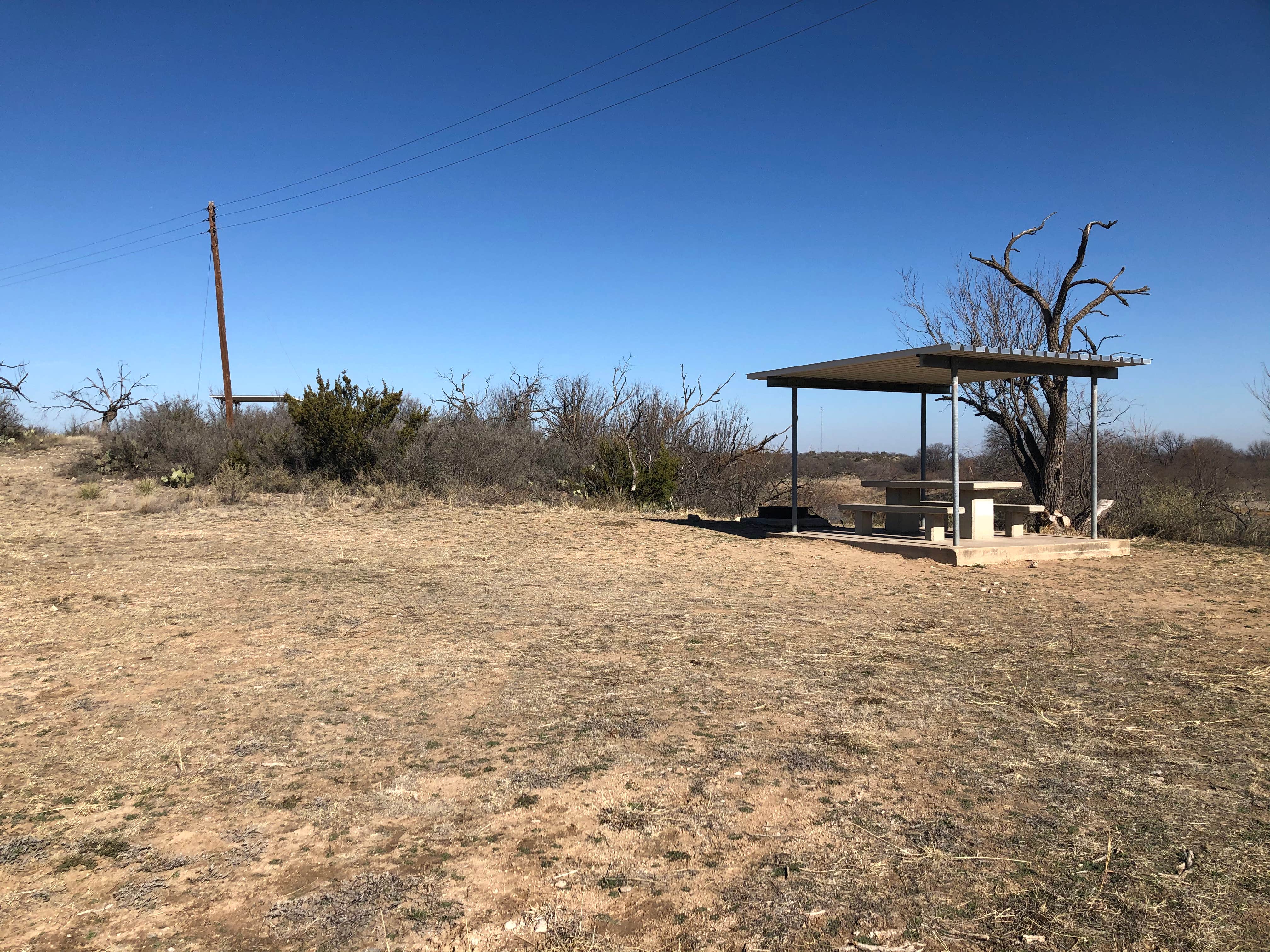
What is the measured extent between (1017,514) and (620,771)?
10857 mm

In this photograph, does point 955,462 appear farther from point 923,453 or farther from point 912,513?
point 923,453

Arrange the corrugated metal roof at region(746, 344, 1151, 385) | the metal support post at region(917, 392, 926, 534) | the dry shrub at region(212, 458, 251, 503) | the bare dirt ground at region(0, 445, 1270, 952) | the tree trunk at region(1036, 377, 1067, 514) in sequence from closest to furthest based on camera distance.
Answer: the bare dirt ground at region(0, 445, 1270, 952) < the corrugated metal roof at region(746, 344, 1151, 385) < the metal support post at region(917, 392, 926, 534) < the tree trunk at region(1036, 377, 1067, 514) < the dry shrub at region(212, 458, 251, 503)

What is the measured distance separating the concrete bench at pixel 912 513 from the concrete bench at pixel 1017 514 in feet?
2.96

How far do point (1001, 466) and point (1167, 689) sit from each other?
17.4 metres

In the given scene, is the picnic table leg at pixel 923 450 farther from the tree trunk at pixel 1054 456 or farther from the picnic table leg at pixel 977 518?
the tree trunk at pixel 1054 456

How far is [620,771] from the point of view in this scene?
370cm

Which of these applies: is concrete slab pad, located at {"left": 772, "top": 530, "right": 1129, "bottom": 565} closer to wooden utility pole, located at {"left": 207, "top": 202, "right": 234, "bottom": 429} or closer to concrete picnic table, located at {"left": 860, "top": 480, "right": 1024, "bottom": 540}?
concrete picnic table, located at {"left": 860, "top": 480, "right": 1024, "bottom": 540}

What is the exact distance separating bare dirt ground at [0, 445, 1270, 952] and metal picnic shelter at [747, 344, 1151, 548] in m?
3.49

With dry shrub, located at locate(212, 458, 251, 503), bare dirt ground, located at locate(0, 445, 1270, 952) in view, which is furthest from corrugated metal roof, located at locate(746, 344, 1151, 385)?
dry shrub, located at locate(212, 458, 251, 503)

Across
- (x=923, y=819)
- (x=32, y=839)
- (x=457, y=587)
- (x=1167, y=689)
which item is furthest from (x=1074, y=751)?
(x=457, y=587)

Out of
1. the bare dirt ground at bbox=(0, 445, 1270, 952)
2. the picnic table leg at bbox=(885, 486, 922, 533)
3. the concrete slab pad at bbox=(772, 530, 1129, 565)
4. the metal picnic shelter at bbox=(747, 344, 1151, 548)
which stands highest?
the metal picnic shelter at bbox=(747, 344, 1151, 548)

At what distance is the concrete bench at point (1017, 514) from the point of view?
1238 centimetres

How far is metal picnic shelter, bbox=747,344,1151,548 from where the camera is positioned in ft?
34.4

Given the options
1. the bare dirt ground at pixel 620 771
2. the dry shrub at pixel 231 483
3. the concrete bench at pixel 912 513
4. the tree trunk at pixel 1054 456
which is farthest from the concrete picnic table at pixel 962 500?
the dry shrub at pixel 231 483
